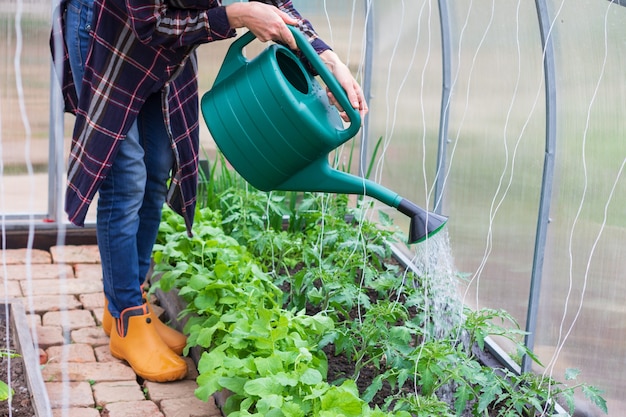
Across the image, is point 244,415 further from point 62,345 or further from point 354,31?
point 354,31

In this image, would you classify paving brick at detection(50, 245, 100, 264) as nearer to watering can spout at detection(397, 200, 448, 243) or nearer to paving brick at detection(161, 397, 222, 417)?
paving brick at detection(161, 397, 222, 417)

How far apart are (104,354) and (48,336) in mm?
220

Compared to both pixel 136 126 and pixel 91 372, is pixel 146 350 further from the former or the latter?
Result: pixel 136 126

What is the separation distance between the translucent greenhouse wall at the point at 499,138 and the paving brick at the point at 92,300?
52 cm

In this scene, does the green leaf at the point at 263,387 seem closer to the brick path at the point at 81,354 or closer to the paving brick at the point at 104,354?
the brick path at the point at 81,354

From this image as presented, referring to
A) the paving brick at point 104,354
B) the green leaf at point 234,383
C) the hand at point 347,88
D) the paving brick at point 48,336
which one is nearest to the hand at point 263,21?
the hand at point 347,88

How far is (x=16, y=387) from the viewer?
241 cm

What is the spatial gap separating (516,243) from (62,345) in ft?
4.72

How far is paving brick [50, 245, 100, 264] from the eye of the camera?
11.3 feet

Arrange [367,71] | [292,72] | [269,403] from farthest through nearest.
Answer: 1. [367,71]
2. [292,72]
3. [269,403]

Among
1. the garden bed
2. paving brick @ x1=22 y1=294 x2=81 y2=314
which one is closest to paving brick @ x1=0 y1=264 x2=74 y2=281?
paving brick @ x1=22 y1=294 x2=81 y2=314

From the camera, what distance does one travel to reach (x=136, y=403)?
2.43 metres

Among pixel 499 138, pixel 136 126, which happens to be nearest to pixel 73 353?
pixel 136 126

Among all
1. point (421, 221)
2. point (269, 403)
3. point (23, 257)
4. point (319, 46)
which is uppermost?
point (319, 46)
